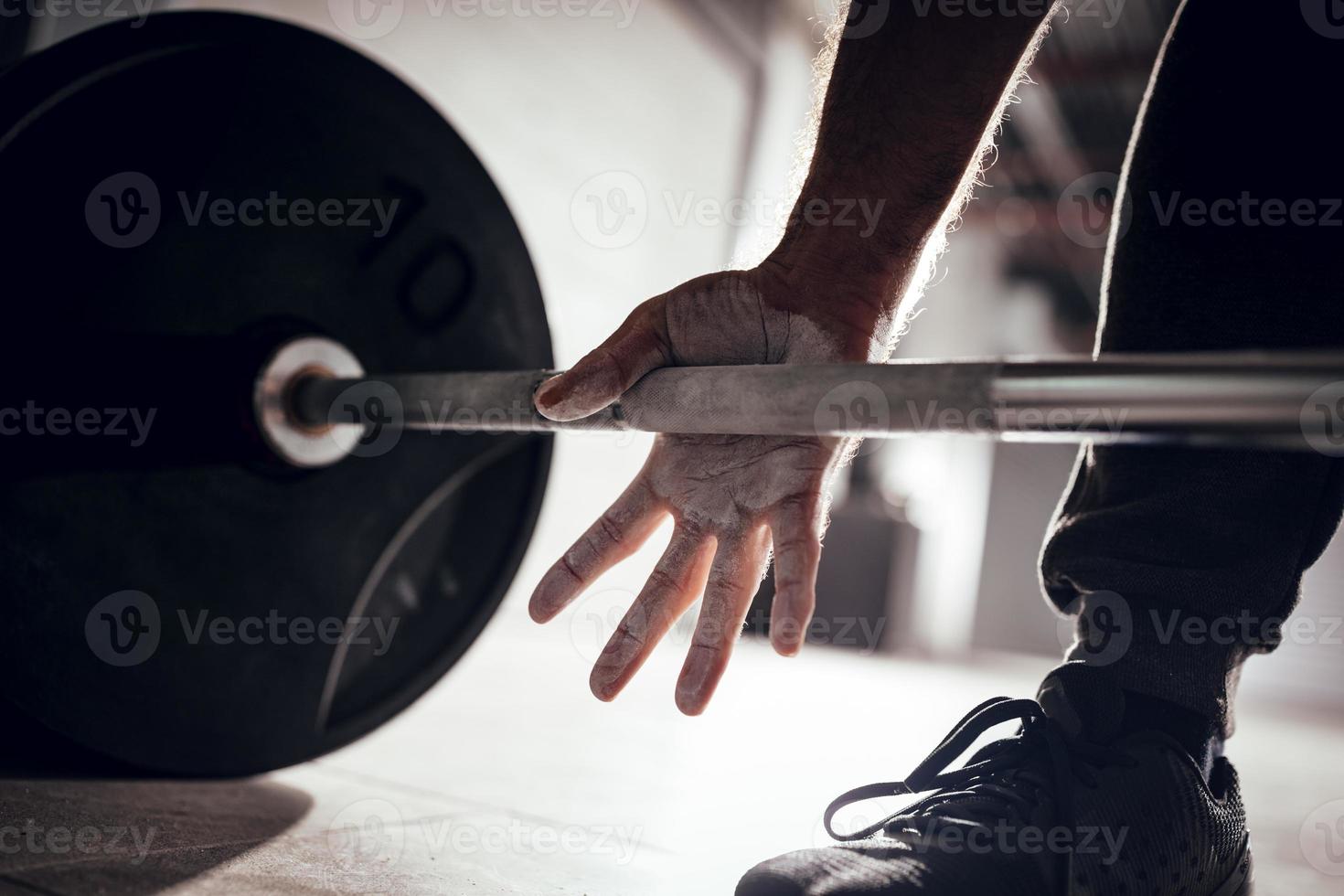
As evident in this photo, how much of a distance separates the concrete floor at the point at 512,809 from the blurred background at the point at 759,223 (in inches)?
4.5

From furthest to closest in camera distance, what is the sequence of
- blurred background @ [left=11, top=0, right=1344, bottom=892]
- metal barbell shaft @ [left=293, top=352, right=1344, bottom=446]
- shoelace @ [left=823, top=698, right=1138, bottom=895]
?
1. blurred background @ [left=11, top=0, right=1344, bottom=892]
2. shoelace @ [left=823, top=698, right=1138, bottom=895]
3. metal barbell shaft @ [left=293, top=352, right=1344, bottom=446]

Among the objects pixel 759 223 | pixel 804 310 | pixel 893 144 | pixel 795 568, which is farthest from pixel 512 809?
pixel 759 223

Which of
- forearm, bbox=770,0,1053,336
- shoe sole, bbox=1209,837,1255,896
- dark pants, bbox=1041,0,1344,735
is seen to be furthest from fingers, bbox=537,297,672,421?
shoe sole, bbox=1209,837,1255,896

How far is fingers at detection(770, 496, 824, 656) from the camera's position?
63cm

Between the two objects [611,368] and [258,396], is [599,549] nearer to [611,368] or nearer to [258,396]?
[611,368]

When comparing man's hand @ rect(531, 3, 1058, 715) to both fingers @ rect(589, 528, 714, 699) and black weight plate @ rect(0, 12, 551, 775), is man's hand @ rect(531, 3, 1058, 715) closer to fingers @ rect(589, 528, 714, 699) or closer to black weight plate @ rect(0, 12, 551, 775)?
fingers @ rect(589, 528, 714, 699)

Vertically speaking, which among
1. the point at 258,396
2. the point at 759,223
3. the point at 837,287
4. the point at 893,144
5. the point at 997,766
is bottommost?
the point at 997,766

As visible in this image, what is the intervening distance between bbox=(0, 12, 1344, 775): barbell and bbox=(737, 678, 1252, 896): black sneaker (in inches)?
9.4

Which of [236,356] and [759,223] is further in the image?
[759,223]

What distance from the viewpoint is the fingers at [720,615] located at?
2.17 feet

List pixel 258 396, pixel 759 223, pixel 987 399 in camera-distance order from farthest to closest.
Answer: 1. pixel 759 223
2. pixel 258 396
3. pixel 987 399

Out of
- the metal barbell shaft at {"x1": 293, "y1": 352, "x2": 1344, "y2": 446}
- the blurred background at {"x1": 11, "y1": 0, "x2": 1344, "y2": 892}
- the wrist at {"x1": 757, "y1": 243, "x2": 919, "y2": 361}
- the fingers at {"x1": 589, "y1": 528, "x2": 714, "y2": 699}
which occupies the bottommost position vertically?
the fingers at {"x1": 589, "y1": 528, "x2": 714, "y2": 699}

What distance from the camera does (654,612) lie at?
0.71 meters

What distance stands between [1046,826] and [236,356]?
75cm
